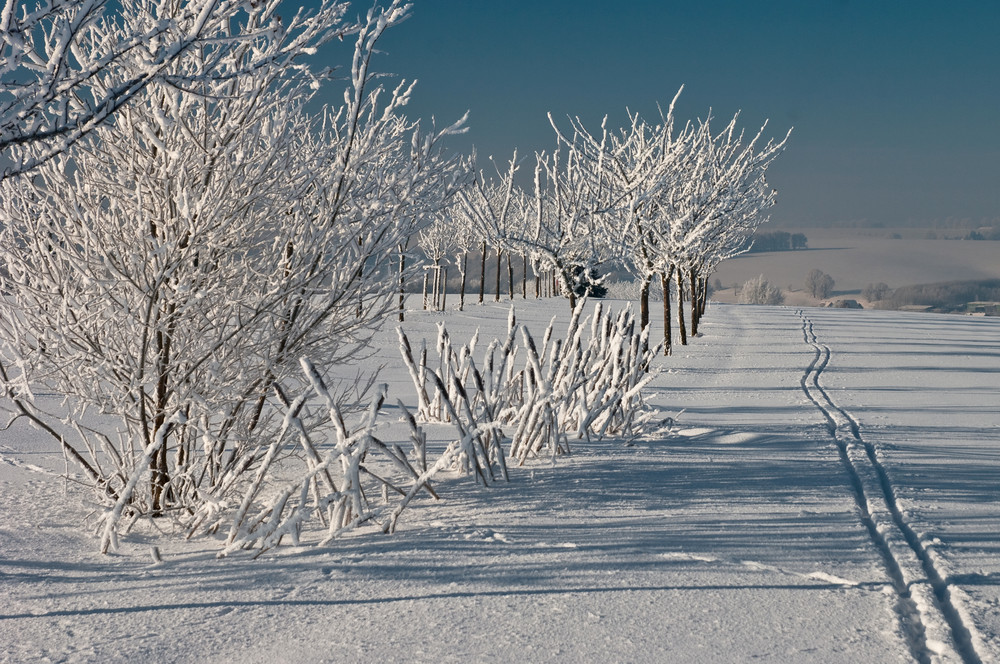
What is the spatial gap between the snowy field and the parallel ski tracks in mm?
11

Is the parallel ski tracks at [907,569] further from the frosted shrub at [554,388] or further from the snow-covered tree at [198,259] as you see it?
the snow-covered tree at [198,259]

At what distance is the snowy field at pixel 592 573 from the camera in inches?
94.9

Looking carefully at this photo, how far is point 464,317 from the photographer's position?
73.9 ft

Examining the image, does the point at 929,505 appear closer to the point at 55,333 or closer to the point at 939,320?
the point at 55,333

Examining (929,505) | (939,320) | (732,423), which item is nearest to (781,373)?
(732,423)

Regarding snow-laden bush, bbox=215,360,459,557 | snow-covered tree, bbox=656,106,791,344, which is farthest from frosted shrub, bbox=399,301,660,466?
snow-covered tree, bbox=656,106,791,344

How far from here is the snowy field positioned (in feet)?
7.91

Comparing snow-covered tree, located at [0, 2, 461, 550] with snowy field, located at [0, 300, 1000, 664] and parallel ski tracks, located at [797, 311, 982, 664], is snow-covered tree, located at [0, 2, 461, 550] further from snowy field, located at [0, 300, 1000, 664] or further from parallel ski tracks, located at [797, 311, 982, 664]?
parallel ski tracks, located at [797, 311, 982, 664]

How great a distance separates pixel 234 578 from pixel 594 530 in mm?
1490

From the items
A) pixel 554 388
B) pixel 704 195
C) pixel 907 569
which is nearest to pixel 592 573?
pixel 907 569

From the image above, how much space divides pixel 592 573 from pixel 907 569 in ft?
4.01

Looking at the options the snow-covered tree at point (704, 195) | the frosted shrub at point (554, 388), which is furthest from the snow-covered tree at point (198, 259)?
the snow-covered tree at point (704, 195)

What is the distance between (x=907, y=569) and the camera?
3.05m

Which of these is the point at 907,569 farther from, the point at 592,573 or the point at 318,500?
the point at 318,500
